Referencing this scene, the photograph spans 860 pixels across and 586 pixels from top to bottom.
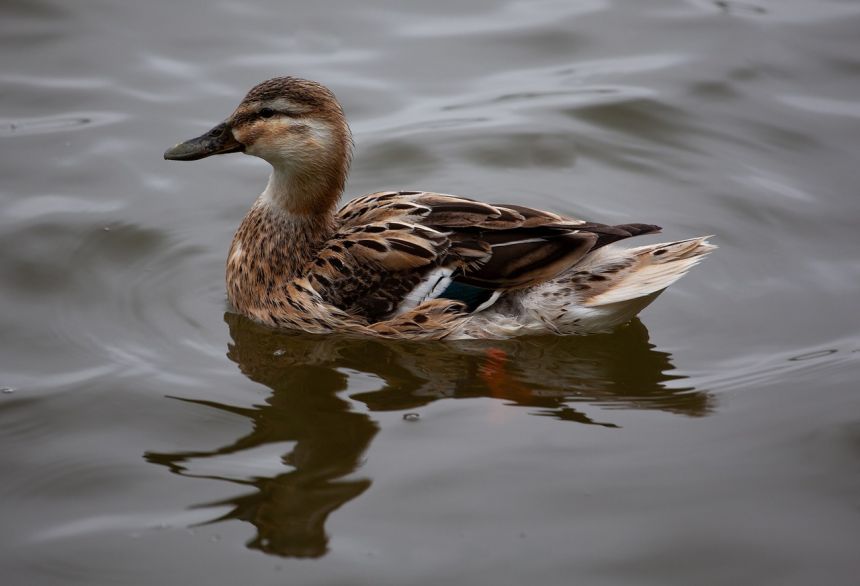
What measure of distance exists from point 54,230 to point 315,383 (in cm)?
307

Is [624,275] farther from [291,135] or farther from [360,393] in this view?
[291,135]

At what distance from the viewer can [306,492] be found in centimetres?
641

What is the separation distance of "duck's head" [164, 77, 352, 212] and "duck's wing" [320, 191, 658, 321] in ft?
2.02

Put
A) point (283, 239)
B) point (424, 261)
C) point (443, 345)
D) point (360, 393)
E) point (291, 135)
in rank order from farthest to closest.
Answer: point (283, 239) < point (291, 135) < point (443, 345) < point (424, 261) < point (360, 393)

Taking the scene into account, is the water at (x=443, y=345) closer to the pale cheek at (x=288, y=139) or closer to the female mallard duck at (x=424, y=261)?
the female mallard duck at (x=424, y=261)

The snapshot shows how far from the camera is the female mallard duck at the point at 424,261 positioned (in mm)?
7812

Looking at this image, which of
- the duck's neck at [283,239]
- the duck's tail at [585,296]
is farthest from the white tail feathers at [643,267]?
the duck's neck at [283,239]

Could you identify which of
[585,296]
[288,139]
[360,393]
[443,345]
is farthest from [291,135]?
[585,296]

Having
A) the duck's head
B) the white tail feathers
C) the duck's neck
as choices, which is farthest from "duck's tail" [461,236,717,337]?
the duck's head

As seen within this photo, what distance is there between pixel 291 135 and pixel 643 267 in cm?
272

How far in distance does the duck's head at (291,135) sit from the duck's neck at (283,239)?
0.05 metres

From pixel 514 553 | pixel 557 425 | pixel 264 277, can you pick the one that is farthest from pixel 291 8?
pixel 514 553

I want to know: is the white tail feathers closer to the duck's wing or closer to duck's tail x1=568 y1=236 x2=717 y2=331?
duck's tail x1=568 y1=236 x2=717 y2=331

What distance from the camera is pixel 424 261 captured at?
25.8 ft
